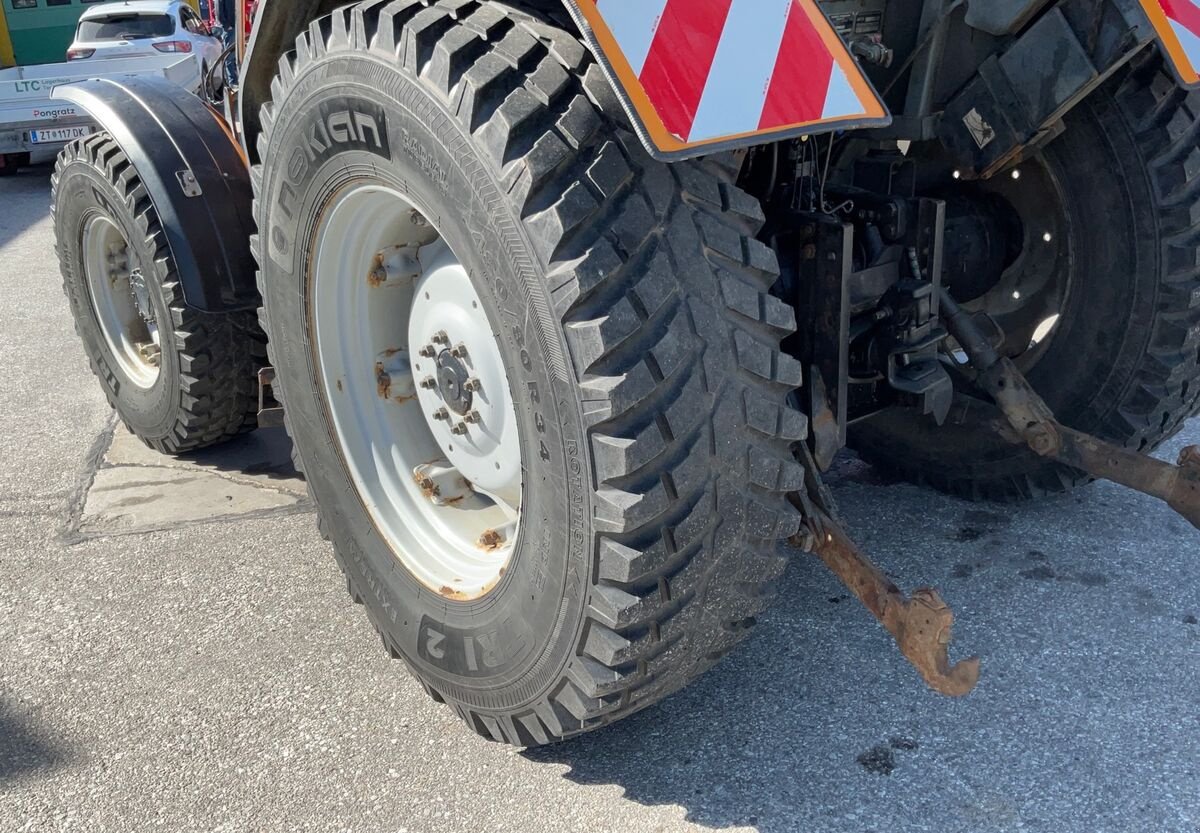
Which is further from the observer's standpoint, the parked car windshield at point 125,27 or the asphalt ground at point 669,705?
the parked car windshield at point 125,27

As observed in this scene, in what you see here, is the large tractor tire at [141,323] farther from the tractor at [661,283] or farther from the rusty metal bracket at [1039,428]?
the rusty metal bracket at [1039,428]

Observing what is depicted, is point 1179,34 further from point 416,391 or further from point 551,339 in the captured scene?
point 416,391

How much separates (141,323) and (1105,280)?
12.4 ft

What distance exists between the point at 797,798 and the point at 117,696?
1.79 meters

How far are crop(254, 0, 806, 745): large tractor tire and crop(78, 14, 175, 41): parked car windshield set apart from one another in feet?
49.6

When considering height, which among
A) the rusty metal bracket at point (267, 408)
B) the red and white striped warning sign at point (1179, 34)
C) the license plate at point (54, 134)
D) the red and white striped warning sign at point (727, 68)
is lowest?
the license plate at point (54, 134)

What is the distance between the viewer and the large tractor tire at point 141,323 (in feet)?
12.7

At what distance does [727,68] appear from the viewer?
177 cm

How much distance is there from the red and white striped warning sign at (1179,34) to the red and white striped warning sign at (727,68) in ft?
3.12

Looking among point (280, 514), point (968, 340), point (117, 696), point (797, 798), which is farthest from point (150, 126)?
point (797, 798)

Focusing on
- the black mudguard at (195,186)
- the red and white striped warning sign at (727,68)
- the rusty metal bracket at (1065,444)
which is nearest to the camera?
the red and white striped warning sign at (727,68)

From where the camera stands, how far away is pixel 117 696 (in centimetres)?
285

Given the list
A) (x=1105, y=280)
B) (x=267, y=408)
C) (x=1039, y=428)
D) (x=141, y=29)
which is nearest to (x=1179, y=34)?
(x=1105, y=280)

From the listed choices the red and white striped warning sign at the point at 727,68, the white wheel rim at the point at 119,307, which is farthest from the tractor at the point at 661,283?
the white wheel rim at the point at 119,307
